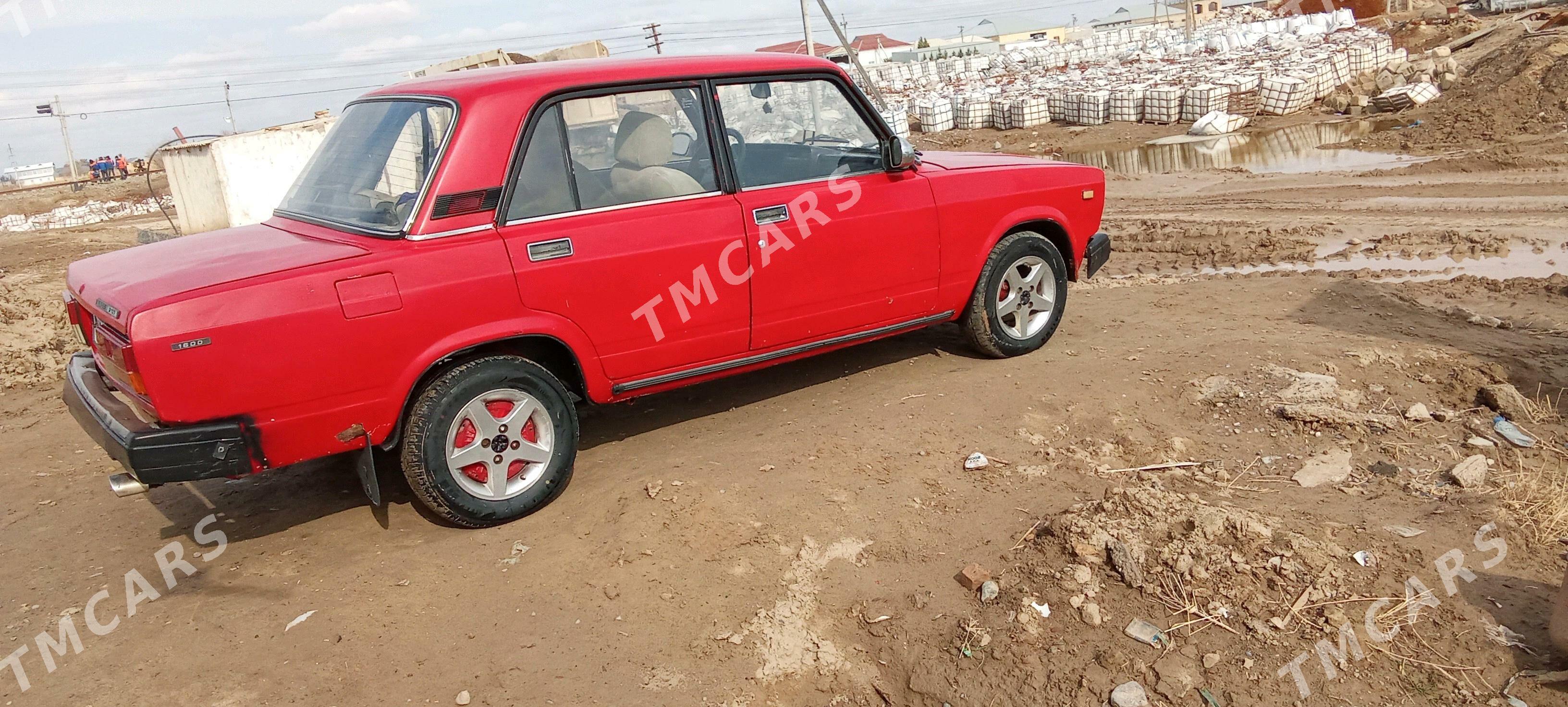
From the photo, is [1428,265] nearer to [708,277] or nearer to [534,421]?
[708,277]

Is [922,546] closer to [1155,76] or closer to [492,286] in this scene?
[492,286]

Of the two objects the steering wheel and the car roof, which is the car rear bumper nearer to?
the car roof

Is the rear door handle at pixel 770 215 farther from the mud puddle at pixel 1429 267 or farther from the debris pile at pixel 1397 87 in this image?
the debris pile at pixel 1397 87

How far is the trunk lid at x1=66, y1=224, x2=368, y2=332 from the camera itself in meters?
3.48


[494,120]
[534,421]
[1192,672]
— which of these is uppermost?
[494,120]

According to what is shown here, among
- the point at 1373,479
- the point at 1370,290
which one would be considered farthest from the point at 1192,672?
the point at 1370,290

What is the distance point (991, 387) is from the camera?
5.22m

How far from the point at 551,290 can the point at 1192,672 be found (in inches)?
106

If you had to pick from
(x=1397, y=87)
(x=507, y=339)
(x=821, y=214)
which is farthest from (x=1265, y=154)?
(x=507, y=339)

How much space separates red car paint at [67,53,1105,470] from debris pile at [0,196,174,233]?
19.8 meters

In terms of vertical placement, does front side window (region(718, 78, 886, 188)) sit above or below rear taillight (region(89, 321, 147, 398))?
above

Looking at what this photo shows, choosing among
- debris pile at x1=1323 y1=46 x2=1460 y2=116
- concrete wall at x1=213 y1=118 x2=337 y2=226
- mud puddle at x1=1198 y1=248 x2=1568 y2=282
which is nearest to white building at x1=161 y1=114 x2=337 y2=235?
concrete wall at x1=213 y1=118 x2=337 y2=226

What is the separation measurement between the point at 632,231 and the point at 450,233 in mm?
738

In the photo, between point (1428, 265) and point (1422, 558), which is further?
point (1428, 265)
